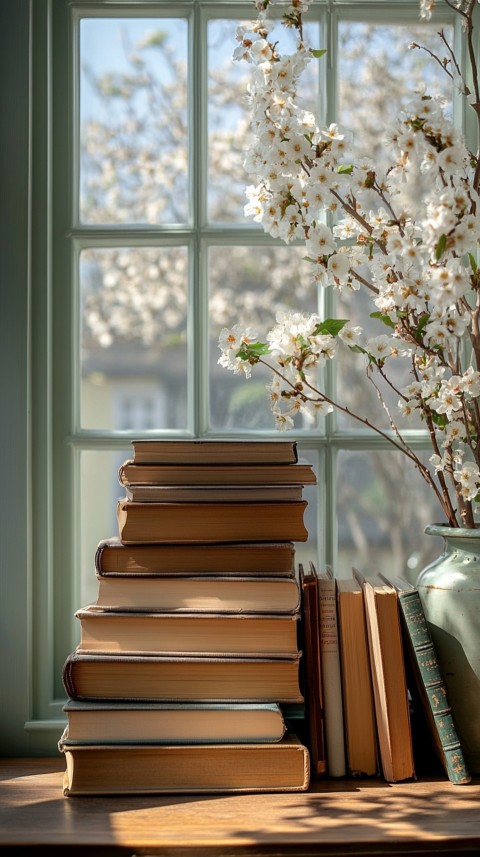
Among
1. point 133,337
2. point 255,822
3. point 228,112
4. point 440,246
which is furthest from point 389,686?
point 228,112

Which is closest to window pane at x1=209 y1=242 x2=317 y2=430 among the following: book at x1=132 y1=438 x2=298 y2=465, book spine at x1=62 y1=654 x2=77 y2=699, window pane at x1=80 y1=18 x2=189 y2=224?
window pane at x1=80 y1=18 x2=189 y2=224

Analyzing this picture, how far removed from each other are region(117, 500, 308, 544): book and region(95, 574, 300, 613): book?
0.06 metres

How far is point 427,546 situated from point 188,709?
1.87ft

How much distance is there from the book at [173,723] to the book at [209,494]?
29cm

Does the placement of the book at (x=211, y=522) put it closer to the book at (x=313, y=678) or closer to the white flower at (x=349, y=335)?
the book at (x=313, y=678)

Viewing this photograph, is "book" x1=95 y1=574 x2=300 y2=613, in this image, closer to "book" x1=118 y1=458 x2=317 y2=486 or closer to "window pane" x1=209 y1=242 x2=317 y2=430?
"book" x1=118 y1=458 x2=317 y2=486

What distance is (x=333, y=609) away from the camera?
4.20 feet

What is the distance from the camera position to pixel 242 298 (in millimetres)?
1552

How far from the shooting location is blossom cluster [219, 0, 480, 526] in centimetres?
106

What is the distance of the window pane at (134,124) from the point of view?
1527 millimetres

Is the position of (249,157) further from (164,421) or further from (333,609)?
(333,609)

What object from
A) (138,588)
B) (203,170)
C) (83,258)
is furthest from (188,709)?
(203,170)

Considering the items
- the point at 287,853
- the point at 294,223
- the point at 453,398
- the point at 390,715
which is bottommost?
the point at 287,853

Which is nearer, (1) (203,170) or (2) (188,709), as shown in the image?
(2) (188,709)
